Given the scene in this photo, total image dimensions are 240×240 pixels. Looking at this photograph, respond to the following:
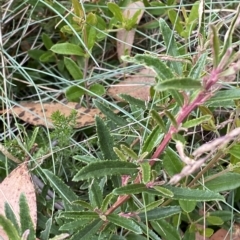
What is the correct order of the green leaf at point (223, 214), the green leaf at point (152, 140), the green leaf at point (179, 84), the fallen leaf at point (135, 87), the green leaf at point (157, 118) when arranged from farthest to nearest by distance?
the fallen leaf at point (135, 87) < the green leaf at point (223, 214) < the green leaf at point (152, 140) < the green leaf at point (157, 118) < the green leaf at point (179, 84)

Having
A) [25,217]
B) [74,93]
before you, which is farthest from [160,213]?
[74,93]

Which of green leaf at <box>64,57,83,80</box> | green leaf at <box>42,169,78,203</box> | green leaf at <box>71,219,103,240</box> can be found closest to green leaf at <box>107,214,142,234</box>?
green leaf at <box>71,219,103,240</box>

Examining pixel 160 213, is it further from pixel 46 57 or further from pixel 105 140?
pixel 46 57

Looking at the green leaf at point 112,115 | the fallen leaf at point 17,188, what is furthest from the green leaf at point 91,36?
the fallen leaf at point 17,188

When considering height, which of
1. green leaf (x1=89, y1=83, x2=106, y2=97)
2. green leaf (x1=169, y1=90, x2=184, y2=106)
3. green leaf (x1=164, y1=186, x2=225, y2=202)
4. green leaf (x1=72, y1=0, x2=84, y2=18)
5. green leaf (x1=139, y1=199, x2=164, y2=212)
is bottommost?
green leaf (x1=139, y1=199, x2=164, y2=212)

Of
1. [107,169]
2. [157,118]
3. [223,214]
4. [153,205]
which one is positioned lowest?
[223,214]

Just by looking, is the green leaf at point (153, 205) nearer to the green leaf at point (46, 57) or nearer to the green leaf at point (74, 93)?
the green leaf at point (74, 93)

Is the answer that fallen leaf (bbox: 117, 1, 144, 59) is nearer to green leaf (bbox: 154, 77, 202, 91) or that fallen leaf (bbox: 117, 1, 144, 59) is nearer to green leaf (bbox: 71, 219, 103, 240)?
green leaf (bbox: 71, 219, 103, 240)
